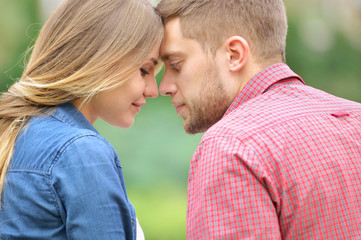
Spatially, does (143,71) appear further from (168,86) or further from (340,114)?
(340,114)

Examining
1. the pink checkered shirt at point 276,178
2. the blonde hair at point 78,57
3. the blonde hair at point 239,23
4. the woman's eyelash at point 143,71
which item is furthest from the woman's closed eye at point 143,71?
the pink checkered shirt at point 276,178

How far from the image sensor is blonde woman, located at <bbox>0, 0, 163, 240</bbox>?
1593 mm

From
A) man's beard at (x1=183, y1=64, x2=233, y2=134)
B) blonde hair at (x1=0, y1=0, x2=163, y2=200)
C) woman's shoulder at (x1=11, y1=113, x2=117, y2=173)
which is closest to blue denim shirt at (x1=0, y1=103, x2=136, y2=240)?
woman's shoulder at (x1=11, y1=113, x2=117, y2=173)

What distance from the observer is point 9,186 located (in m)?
1.66

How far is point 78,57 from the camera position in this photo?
1848 millimetres

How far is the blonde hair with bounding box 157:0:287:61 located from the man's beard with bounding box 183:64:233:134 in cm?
10

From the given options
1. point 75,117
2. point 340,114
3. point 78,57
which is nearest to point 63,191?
point 75,117

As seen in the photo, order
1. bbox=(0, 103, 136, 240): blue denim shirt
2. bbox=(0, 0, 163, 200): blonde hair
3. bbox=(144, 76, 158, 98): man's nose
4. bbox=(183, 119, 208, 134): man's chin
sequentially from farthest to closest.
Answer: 1. bbox=(144, 76, 158, 98): man's nose
2. bbox=(183, 119, 208, 134): man's chin
3. bbox=(0, 0, 163, 200): blonde hair
4. bbox=(0, 103, 136, 240): blue denim shirt

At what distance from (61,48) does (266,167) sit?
2.80 ft

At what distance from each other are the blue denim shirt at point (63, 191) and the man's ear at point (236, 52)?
1.69 feet

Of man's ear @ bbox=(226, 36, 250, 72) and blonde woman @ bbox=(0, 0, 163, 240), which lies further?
man's ear @ bbox=(226, 36, 250, 72)

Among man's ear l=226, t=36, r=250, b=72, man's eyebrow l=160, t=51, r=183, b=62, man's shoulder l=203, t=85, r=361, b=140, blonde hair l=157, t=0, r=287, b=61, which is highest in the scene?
blonde hair l=157, t=0, r=287, b=61

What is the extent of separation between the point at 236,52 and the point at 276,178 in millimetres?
586

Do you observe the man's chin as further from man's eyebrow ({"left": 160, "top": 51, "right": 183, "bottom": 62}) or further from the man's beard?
man's eyebrow ({"left": 160, "top": 51, "right": 183, "bottom": 62})
